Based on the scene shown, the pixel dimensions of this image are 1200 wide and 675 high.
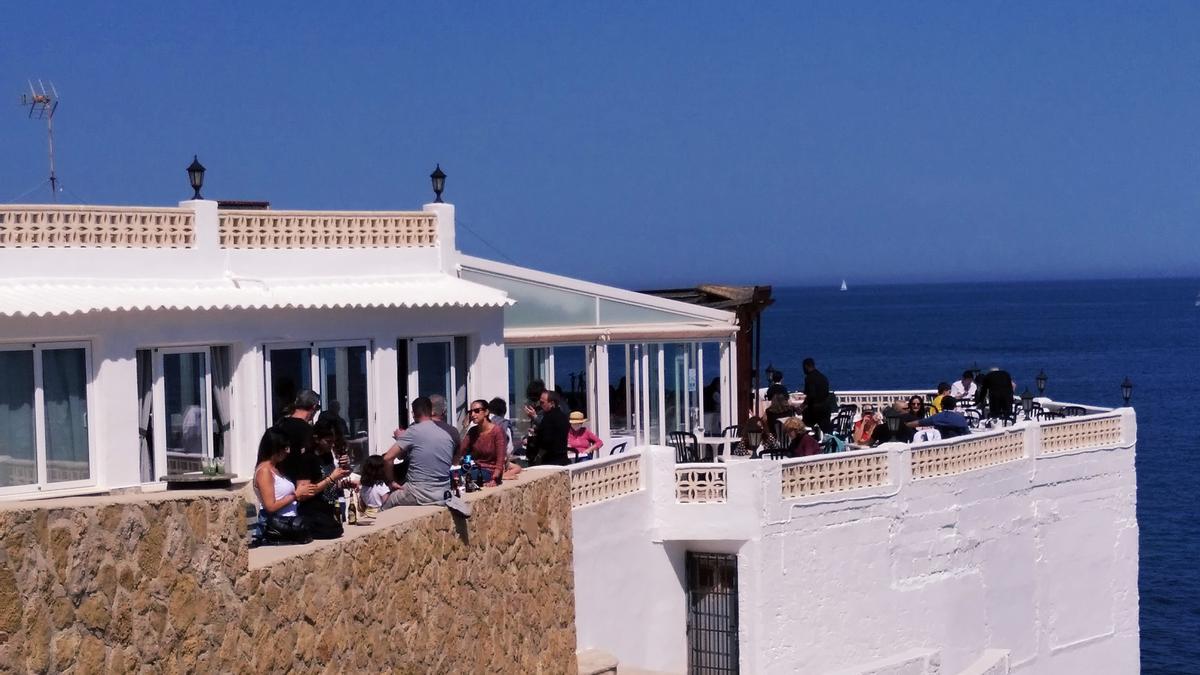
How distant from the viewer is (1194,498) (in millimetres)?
51188

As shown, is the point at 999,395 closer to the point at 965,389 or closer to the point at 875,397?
the point at 965,389

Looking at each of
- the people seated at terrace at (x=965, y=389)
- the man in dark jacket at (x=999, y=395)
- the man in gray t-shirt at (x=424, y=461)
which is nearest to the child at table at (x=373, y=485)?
the man in gray t-shirt at (x=424, y=461)

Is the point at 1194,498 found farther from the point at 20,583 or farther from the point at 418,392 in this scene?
the point at 20,583

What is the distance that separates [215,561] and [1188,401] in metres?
76.8

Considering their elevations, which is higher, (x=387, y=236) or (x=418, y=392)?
(x=387, y=236)

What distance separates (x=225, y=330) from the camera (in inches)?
665

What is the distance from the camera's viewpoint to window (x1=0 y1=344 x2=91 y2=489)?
15438 mm

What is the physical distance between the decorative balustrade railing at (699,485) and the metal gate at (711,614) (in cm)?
67

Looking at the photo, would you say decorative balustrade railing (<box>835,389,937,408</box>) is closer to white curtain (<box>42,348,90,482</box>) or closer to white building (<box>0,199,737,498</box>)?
white building (<box>0,199,737,498</box>)

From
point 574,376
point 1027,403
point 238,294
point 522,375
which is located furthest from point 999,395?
point 238,294

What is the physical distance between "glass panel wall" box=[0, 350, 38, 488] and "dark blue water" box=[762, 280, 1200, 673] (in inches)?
973

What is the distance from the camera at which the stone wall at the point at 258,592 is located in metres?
7.58

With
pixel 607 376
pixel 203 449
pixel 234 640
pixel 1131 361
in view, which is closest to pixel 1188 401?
pixel 1131 361

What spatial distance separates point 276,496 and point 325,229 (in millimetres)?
8486
